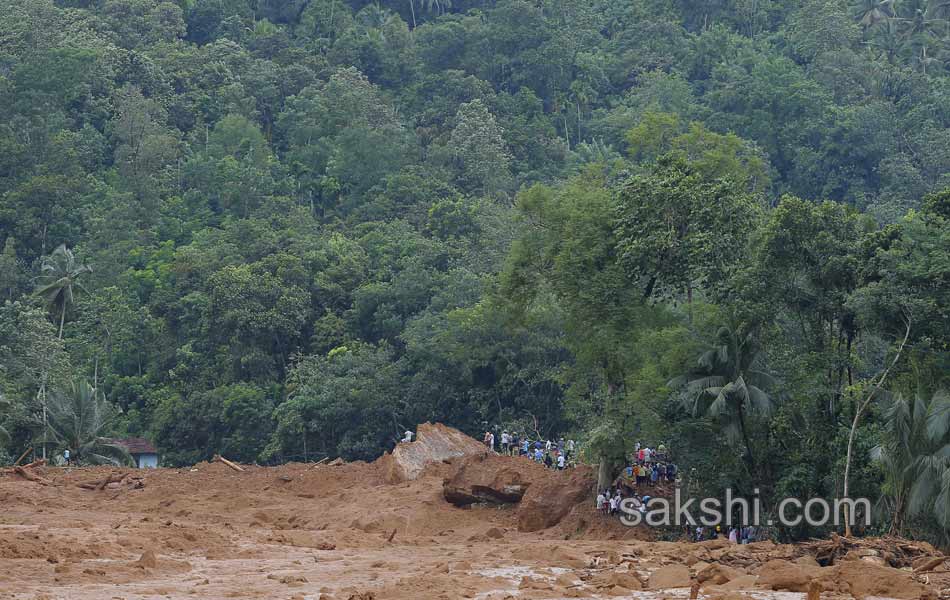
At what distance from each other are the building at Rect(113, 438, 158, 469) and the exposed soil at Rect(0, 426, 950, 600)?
49.9 ft

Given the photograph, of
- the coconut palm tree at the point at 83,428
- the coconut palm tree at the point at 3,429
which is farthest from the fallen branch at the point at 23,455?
the coconut palm tree at the point at 83,428

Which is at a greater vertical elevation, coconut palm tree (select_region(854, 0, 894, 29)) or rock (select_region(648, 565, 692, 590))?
coconut palm tree (select_region(854, 0, 894, 29))

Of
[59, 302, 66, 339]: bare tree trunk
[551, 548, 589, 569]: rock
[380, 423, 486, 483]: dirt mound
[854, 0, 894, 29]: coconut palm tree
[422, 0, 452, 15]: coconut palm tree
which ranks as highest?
[422, 0, 452, 15]: coconut palm tree

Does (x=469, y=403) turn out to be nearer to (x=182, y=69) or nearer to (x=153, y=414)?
(x=153, y=414)

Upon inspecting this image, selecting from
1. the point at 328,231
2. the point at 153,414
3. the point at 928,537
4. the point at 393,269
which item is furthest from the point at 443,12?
the point at 928,537

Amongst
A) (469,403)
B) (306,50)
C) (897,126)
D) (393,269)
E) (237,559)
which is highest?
(306,50)

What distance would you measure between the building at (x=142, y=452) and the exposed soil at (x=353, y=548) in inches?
598

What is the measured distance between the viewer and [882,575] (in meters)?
17.0

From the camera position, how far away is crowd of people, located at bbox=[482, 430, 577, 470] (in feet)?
114

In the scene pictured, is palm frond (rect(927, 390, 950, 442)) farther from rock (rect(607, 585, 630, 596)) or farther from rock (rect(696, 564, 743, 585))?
rock (rect(607, 585, 630, 596))

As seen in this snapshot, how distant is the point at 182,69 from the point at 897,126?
37179 millimetres

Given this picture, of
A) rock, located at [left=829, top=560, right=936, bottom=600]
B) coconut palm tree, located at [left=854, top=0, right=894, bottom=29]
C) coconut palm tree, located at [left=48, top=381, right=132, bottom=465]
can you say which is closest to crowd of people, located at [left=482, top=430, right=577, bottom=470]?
coconut palm tree, located at [left=48, top=381, right=132, bottom=465]

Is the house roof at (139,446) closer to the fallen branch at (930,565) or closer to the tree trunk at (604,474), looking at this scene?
the tree trunk at (604,474)

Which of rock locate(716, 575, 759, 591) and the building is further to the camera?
the building
